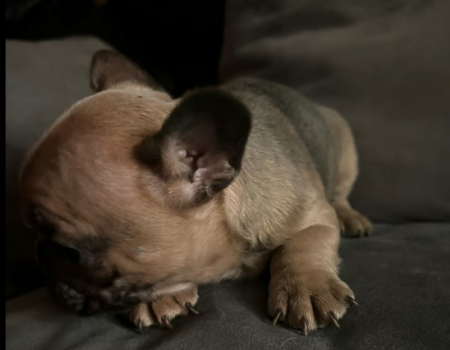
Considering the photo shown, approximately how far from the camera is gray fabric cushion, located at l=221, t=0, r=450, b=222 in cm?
178

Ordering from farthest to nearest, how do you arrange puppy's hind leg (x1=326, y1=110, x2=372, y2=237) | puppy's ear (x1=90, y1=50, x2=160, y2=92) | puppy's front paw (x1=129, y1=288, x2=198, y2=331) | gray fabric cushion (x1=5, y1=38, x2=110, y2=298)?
puppy's hind leg (x1=326, y1=110, x2=372, y2=237) < gray fabric cushion (x1=5, y1=38, x2=110, y2=298) < puppy's ear (x1=90, y1=50, x2=160, y2=92) < puppy's front paw (x1=129, y1=288, x2=198, y2=331)

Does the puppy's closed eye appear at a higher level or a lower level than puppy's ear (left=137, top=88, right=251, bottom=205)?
lower

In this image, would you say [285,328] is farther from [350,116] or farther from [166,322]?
[350,116]

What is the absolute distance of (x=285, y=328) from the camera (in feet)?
3.44

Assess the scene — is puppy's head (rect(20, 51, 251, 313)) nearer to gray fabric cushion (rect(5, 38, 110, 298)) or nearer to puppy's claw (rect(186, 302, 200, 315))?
puppy's claw (rect(186, 302, 200, 315))

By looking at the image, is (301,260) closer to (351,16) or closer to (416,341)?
(416,341)

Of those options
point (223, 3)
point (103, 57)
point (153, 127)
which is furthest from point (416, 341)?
point (223, 3)

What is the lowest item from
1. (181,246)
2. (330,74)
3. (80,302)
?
(80,302)

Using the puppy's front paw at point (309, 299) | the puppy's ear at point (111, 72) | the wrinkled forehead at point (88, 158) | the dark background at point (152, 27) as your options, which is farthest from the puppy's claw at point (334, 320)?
the dark background at point (152, 27)

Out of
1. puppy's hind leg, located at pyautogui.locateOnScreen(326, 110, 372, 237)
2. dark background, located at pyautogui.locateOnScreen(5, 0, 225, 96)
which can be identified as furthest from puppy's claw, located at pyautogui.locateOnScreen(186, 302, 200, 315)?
dark background, located at pyautogui.locateOnScreen(5, 0, 225, 96)

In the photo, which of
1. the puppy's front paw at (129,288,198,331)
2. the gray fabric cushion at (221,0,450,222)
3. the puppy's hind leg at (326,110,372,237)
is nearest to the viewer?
the puppy's front paw at (129,288,198,331)

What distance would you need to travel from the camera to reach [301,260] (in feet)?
4.07

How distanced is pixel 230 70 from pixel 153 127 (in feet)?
3.66

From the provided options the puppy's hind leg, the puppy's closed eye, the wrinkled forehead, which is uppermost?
the wrinkled forehead
